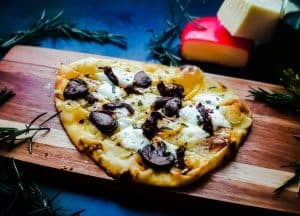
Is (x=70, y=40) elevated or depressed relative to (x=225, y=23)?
depressed

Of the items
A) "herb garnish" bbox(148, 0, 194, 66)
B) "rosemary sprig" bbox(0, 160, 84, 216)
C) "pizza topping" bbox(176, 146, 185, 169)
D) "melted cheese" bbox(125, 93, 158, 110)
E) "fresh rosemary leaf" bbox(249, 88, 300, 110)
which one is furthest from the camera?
"herb garnish" bbox(148, 0, 194, 66)

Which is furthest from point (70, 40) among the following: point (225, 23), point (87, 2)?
point (225, 23)

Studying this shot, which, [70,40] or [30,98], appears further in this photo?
[70,40]

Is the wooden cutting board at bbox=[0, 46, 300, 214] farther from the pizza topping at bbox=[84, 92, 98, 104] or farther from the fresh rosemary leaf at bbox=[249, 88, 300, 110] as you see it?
the pizza topping at bbox=[84, 92, 98, 104]

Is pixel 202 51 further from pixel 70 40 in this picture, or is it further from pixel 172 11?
pixel 70 40

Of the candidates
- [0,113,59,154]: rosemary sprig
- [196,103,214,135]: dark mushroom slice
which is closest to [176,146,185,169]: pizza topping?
[196,103,214,135]: dark mushroom slice

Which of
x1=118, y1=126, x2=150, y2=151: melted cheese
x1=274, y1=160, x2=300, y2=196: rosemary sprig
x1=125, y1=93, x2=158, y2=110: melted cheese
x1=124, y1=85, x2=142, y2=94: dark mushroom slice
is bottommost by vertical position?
x1=274, y1=160, x2=300, y2=196: rosemary sprig

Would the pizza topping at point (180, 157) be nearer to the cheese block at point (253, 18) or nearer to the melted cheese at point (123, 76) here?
the melted cheese at point (123, 76)
